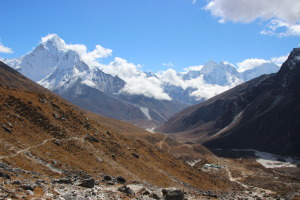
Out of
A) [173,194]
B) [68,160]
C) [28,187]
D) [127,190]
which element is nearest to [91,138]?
[68,160]

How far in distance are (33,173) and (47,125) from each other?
20.3 meters

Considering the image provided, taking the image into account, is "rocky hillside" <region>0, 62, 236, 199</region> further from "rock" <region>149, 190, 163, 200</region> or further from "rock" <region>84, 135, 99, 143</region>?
"rock" <region>149, 190, 163, 200</region>

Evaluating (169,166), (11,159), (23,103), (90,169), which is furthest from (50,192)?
(169,166)

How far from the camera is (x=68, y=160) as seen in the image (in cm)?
4825

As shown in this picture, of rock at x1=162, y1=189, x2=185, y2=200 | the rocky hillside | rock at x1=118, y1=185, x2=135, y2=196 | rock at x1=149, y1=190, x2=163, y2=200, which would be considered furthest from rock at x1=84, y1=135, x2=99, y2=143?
rock at x1=162, y1=189, x2=185, y2=200

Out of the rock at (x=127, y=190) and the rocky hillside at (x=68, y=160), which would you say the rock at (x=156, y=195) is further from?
the rock at (x=127, y=190)

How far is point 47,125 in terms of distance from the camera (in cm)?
5653

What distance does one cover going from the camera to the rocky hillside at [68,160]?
1265 inches

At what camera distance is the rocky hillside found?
32.1m

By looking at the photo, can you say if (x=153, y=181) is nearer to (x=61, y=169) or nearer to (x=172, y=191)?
(x=61, y=169)

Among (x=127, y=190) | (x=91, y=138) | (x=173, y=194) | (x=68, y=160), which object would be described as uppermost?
(x=91, y=138)

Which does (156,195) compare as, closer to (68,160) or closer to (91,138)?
(68,160)

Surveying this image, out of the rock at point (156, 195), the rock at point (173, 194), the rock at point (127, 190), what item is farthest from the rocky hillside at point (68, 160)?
the rock at point (156, 195)

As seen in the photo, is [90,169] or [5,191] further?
[90,169]
